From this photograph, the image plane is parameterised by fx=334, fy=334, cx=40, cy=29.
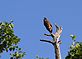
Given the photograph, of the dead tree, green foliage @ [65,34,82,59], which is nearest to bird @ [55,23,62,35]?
the dead tree

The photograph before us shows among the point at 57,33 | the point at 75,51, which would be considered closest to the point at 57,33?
the point at 57,33

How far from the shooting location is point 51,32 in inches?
643

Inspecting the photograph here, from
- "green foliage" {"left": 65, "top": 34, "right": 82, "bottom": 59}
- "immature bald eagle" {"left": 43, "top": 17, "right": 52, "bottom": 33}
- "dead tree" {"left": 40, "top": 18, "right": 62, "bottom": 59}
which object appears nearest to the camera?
"dead tree" {"left": 40, "top": 18, "right": 62, "bottom": 59}

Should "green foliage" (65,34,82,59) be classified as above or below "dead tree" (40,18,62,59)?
above

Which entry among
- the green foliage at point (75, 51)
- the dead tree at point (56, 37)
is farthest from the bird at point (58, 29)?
the green foliage at point (75, 51)

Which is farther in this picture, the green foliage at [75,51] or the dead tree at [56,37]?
the green foliage at [75,51]

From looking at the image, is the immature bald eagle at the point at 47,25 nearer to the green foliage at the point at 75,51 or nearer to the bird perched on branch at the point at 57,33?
the bird perched on branch at the point at 57,33

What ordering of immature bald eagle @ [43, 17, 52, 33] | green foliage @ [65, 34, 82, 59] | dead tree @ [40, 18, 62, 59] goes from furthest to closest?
1. green foliage @ [65, 34, 82, 59]
2. immature bald eagle @ [43, 17, 52, 33]
3. dead tree @ [40, 18, 62, 59]

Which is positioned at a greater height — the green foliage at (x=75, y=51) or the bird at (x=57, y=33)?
the green foliage at (x=75, y=51)

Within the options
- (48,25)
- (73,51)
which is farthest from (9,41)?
(48,25)

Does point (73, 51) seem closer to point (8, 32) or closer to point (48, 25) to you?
point (8, 32)

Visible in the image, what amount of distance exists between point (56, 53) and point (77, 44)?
1282cm

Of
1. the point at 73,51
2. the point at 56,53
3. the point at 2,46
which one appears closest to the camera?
the point at 56,53

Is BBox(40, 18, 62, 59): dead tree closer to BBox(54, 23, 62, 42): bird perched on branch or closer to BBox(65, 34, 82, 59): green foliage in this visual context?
BBox(54, 23, 62, 42): bird perched on branch
